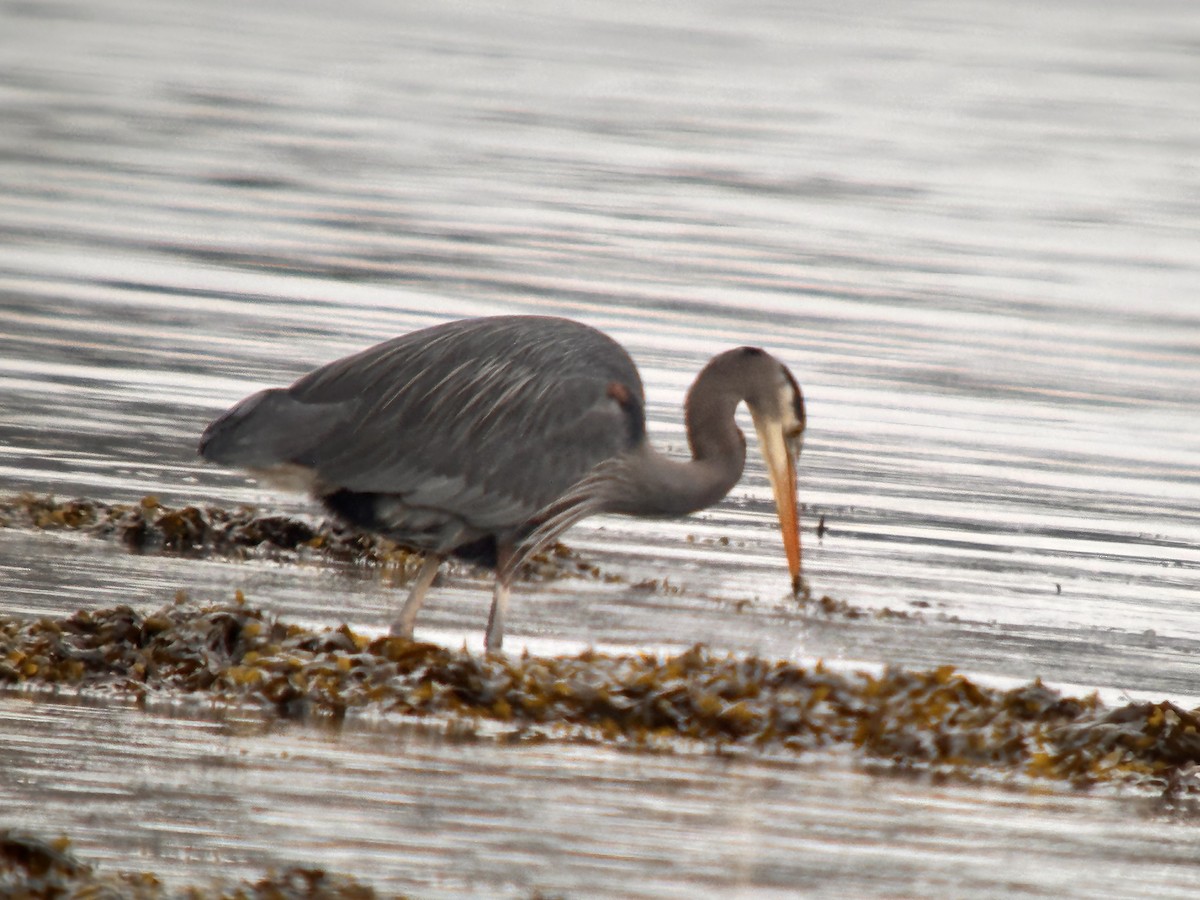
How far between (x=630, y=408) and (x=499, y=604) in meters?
1.05

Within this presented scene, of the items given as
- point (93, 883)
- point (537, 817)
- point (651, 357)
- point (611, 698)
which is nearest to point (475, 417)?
point (611, 698)

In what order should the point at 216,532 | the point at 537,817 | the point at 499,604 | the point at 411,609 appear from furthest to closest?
the point at 216,532, the point at 499,604, the point at 411,609, the point at 537,817

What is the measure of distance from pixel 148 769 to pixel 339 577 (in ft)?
12.6

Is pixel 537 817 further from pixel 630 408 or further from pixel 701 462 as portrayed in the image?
pixel 701 462

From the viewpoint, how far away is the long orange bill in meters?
10.6

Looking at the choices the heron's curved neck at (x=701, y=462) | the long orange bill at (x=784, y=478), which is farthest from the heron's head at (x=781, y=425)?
the heron's curved neck at (x=701, y=462)

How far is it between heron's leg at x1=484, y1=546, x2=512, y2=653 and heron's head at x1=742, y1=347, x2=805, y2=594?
1317 mm

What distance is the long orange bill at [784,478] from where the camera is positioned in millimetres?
10586

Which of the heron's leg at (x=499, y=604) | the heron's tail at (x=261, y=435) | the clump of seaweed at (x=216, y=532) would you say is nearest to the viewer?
the heron's leg at (x=499, y=604)

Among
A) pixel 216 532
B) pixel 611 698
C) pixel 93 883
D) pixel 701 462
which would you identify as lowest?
pixel 93 883

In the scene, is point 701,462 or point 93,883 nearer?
point 93,883

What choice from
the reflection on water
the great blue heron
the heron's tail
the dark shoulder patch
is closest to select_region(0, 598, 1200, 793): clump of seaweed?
the reflection on water

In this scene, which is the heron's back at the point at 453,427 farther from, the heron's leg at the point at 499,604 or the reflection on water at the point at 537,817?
the reflection on water at the point at 537,817

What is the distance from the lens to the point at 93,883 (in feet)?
18.3
